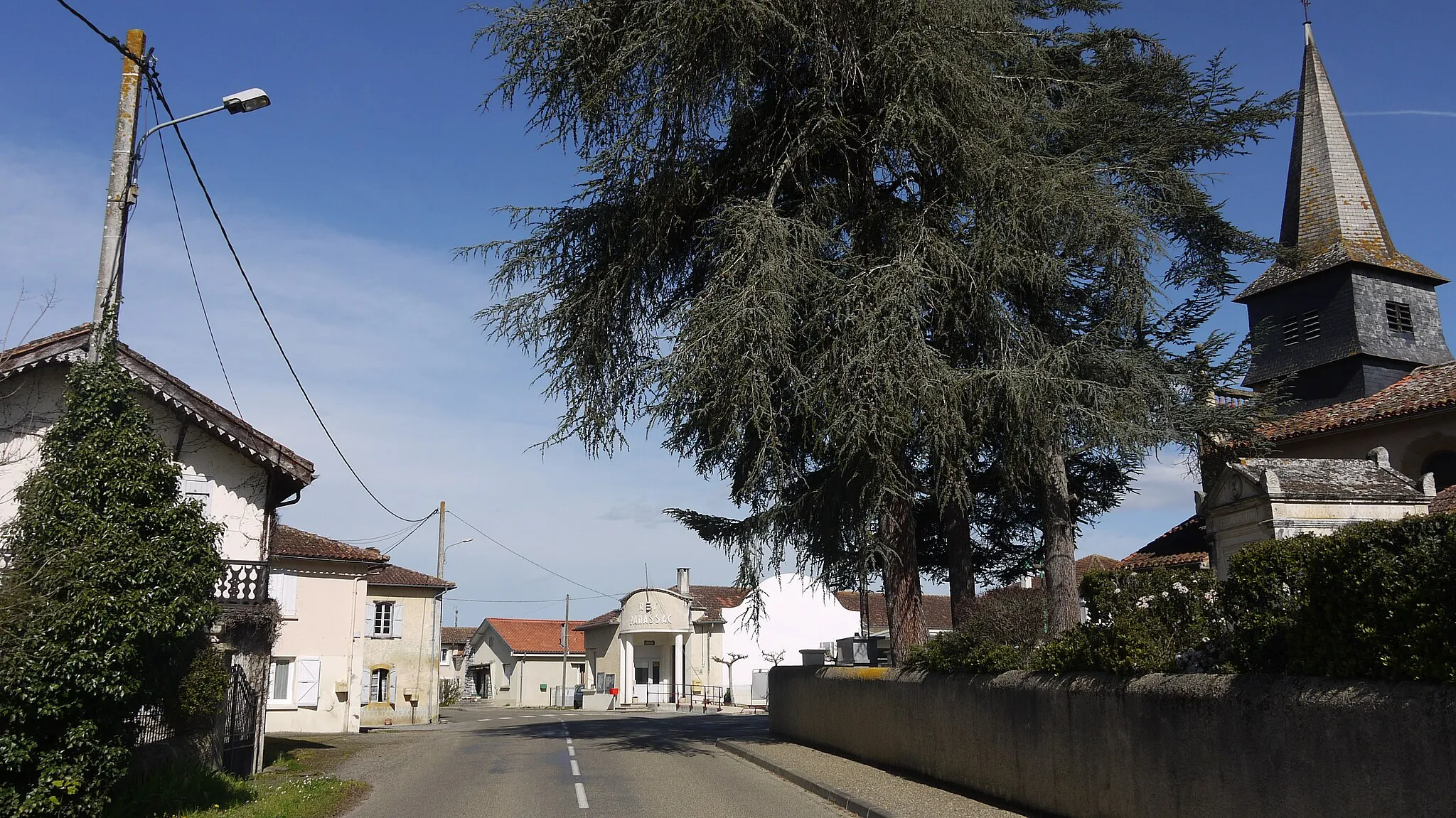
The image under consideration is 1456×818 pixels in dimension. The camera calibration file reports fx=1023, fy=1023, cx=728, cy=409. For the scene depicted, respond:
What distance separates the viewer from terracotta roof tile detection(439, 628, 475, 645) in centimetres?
9694

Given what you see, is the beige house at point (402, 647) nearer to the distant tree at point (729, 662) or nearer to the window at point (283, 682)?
the window at point (283, 682)

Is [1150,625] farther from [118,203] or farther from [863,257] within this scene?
[118,203]

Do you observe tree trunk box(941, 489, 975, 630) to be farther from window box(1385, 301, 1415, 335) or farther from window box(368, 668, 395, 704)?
window box(368, 668, 395, 704)

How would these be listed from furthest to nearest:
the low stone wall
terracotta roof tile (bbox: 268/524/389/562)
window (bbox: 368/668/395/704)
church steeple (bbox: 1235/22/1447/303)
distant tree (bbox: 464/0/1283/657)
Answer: window (bbox: 368/668/395/704)
church steeple (bbox: 1235/22/1447/303)
terracotta roof tile (bbox: 268/524/389/562)
distant tree (bbox: 464/0/1283/657)
the low stone wall

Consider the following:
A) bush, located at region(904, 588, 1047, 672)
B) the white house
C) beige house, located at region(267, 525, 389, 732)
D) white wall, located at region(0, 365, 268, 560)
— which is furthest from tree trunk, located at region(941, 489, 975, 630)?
the white house

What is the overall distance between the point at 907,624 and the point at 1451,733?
38.6ft

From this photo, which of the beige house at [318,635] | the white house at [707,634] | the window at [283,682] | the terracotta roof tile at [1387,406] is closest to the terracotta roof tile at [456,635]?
the white house at [707,634]

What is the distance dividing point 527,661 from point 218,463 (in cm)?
5503

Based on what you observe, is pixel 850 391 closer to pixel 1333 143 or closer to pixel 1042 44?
pixel 1042 44

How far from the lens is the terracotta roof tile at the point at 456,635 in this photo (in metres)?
96.9

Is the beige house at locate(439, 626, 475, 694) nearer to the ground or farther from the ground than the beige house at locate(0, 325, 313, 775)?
nearer to the ground

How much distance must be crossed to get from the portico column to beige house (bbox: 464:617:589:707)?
1283 centimetres

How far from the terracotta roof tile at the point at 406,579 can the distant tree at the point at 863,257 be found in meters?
22.6

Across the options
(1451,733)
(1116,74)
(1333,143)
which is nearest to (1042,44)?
(1116,74)
